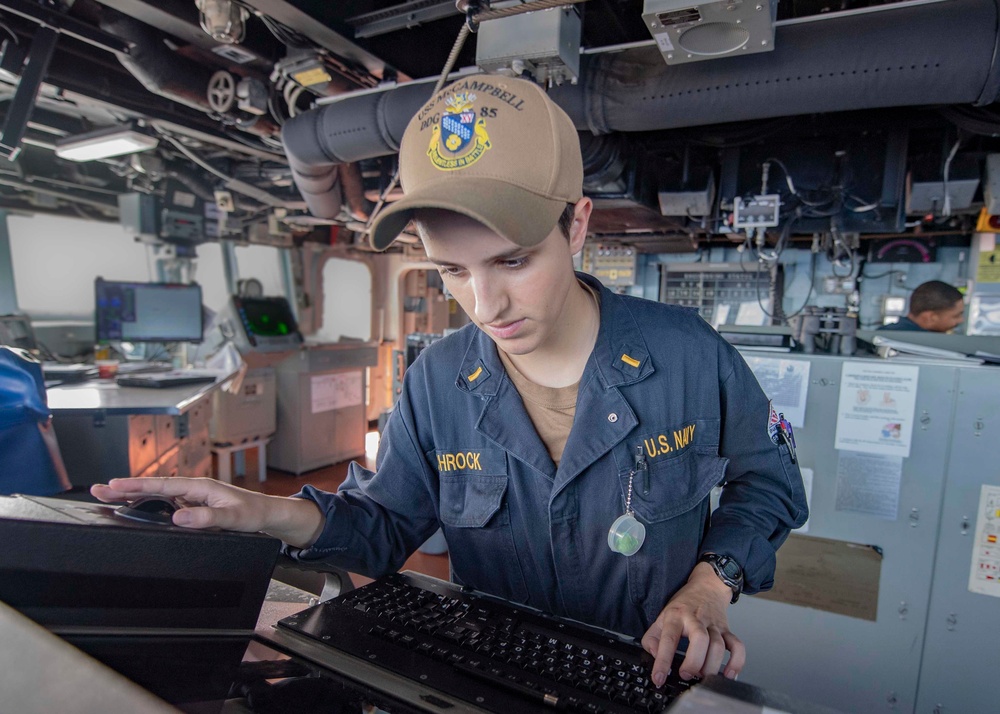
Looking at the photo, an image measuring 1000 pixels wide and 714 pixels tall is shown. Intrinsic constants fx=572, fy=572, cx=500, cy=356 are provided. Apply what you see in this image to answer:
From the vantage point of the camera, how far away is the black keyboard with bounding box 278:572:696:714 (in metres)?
0.57

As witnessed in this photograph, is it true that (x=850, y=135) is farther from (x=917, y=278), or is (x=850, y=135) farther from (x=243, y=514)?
(x=243, y=514)

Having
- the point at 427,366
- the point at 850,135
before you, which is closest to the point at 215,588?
the point at 427,366

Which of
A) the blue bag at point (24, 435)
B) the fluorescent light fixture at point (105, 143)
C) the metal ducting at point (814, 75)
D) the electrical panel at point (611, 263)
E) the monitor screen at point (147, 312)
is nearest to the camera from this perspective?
the metal ducting at point (814, 75)

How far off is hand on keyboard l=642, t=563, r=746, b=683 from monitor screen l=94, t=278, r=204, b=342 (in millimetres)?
3819

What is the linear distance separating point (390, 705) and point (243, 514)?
39 centimetres

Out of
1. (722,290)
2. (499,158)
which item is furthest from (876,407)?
(722,290)

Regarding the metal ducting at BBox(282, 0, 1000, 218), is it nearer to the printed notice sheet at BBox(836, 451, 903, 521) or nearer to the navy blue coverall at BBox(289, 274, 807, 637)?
the navy blue coverall at BBox(289, 274, 807, 637)

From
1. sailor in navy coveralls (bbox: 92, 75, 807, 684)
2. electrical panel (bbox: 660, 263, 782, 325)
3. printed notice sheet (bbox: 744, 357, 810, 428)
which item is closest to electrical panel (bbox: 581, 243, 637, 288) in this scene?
electrical panel (bbox: 660, 263, 782, 325)

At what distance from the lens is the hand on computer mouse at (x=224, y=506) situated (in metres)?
0.74

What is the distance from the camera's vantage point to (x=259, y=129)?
2.84 metres

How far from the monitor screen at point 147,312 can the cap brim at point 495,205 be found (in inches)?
140

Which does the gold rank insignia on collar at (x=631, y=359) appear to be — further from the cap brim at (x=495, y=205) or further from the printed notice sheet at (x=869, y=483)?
the printed notice sheet at (x=869, y=483)

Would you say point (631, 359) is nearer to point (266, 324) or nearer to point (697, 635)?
point (697, 635)

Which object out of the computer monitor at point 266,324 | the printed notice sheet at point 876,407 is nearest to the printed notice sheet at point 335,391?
the computer monitor at point 266,324
